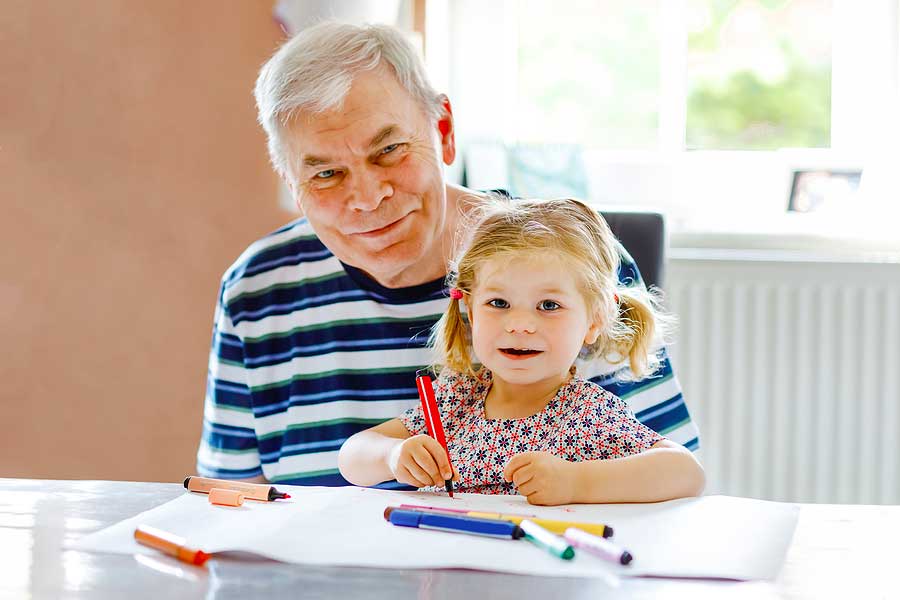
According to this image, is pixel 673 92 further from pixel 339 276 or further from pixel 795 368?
pixel 339 276

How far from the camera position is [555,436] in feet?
3.57

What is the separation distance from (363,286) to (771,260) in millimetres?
1273

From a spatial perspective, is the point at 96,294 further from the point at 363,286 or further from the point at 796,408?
the point at 796,408

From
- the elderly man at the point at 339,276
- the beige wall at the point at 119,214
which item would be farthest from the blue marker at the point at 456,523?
the beige wall at the point at 119,214

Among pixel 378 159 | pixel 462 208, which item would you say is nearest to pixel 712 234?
pixel 462 208

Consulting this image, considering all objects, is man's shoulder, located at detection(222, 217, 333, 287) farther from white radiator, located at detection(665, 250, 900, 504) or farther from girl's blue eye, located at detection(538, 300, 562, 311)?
white radiator, located at detection(665, 250, 900, 504)

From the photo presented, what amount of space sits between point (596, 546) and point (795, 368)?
5.96 feet

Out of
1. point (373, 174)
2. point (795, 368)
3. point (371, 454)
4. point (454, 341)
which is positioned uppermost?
point (373, 174)

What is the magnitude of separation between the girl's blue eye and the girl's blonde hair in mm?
42

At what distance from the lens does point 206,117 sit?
233cm

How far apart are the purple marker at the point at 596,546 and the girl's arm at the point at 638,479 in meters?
0.16

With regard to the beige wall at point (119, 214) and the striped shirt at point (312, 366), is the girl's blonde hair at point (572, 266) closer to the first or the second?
the striped shirt at point (312, 366)

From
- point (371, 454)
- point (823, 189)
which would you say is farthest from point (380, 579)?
point (823, 189)

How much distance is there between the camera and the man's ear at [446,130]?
1.38m
